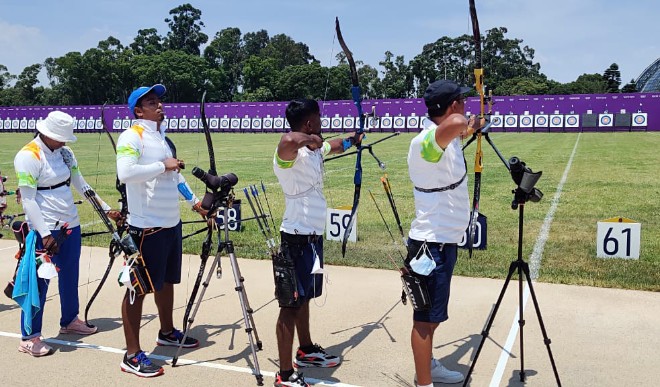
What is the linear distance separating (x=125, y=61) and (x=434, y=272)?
7005cm

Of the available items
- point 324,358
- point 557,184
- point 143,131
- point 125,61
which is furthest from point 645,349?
point 125,61

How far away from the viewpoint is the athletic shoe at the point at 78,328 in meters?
4.86

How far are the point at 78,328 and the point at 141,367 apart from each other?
1.14m

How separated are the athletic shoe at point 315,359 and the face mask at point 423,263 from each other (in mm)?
1159

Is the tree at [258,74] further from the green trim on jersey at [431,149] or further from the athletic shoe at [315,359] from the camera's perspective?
the green trim on jersey at [431,149]

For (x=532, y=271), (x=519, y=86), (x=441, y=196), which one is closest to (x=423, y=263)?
(x=441, y=196)

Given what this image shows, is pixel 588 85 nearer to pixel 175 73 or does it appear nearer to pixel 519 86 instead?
pixel 519 86

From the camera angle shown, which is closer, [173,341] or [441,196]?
[441,196]

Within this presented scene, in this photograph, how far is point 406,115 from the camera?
4791 cm

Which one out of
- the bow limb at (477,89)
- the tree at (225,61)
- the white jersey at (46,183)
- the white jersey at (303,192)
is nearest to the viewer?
the white jersey at (303,192)

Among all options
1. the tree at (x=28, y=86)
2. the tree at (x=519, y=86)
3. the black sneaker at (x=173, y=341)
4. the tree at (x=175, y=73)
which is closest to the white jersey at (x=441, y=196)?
the black sneaker at (x=173, y=341)

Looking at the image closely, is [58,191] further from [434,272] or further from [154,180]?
[434,272]

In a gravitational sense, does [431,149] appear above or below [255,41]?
below

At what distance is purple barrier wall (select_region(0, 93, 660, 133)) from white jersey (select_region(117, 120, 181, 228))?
34.6 m
